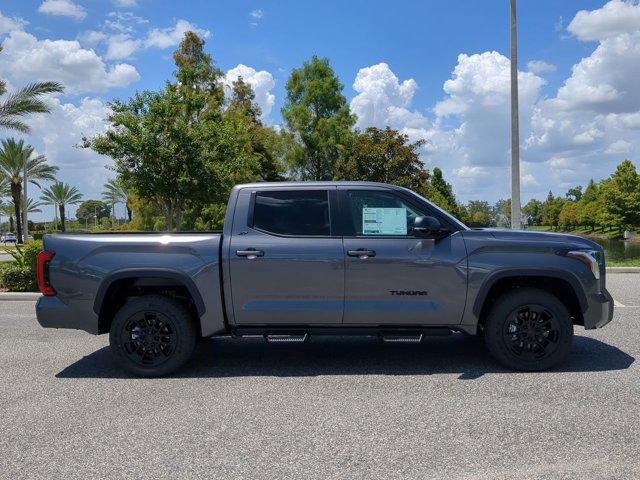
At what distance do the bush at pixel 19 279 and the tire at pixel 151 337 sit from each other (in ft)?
26.3

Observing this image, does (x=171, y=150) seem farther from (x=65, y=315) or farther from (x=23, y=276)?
(x=65, y=315)

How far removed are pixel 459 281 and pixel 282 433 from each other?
7.52 feet

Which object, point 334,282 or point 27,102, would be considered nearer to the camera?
point 334,282

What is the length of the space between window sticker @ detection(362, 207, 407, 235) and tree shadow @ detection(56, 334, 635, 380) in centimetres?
138

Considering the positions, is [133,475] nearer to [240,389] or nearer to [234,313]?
[240,389]

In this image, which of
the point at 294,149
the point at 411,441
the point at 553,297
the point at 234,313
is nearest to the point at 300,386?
the point at 234,313

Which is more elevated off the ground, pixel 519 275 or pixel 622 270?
pixel 519 275

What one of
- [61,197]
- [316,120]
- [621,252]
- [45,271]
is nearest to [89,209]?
[61,197]

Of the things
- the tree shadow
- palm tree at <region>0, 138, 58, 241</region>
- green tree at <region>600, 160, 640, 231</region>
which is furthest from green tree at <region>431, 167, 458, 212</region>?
the tree shadow

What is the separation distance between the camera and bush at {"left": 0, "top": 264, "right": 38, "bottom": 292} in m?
12.2

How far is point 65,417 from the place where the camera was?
435 centimetres

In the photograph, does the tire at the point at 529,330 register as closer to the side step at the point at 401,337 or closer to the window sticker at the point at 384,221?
the side step at the point at 401,337

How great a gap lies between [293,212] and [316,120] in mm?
36095

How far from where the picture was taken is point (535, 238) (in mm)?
5387
